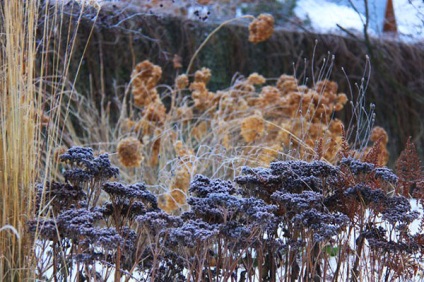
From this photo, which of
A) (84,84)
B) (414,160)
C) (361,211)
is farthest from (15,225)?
(84,84)

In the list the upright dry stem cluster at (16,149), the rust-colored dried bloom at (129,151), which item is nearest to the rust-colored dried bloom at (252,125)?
the rust-colored dried bloom at (129,151)

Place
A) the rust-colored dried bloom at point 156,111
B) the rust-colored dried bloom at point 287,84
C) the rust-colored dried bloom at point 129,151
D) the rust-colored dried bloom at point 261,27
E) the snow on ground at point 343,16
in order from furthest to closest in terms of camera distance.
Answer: the snow on ground at point 343,16 < the rust-colored dried bloom at point 261,27 < the rust-colored dried bloom at point 287,84 < the rust-colored dried bloom at point 156,111 < the rust-colored dried bloom at point 129,151

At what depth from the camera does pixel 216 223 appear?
2117 millimetres

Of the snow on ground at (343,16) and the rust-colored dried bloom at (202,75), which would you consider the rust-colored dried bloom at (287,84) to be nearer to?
the rust-colored dried bloom at (202,75)


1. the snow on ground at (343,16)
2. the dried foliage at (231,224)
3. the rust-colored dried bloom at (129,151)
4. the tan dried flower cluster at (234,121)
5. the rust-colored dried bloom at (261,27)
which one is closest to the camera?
the dried foliage at (231,224)

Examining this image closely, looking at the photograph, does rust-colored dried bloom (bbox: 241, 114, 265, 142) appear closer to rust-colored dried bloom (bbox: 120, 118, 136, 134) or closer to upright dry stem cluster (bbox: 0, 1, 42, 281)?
rust-colored dried bloom (bbox: 120, 118, 136, 134)

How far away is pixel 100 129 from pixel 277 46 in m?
2.26

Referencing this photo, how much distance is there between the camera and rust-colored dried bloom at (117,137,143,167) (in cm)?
369

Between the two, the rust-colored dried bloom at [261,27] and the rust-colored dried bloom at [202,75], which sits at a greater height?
the rust-colored dried bloom at [261,27]

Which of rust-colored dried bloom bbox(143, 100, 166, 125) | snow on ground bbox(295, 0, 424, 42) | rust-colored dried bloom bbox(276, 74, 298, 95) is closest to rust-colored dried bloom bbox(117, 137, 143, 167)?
rust-colored dried bloom bbox(143, 100, 166, 125)

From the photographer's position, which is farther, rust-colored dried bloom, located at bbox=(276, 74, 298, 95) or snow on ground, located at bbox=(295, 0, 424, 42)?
snow on ground, located at bbox=(295, 0, 424, 42)

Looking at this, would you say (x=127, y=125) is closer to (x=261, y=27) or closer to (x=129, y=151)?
(x=129, y=151)

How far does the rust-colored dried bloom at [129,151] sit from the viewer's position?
12.1ft

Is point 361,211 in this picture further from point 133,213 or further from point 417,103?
point 417,103
